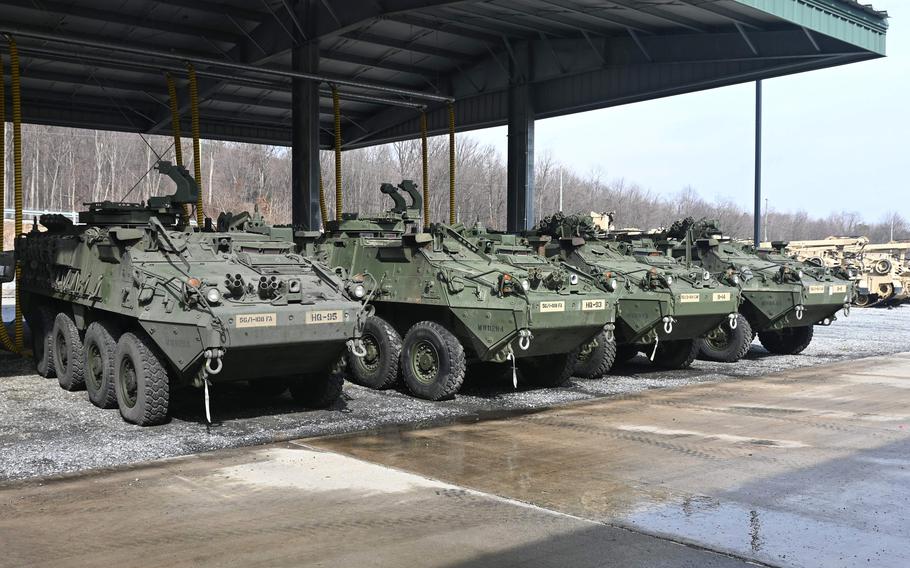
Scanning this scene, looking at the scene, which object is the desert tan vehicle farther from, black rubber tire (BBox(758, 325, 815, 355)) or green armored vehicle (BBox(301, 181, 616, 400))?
green armored vehicle (BBox(301, 181, 616, 400))

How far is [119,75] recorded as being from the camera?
67.4 feet

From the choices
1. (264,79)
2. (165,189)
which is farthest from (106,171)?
(264,79)

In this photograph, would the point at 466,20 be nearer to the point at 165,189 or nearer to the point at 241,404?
the point at 241,404

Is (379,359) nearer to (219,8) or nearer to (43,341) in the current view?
(43,341)

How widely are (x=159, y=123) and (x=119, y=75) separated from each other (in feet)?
8.85

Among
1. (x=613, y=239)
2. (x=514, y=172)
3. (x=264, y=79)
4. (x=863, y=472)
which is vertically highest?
(x=264, y=79)

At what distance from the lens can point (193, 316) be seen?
333 inches

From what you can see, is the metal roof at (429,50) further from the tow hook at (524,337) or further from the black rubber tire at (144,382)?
the tow hook at (524,337)

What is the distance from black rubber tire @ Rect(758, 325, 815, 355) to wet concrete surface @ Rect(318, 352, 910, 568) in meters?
5.16

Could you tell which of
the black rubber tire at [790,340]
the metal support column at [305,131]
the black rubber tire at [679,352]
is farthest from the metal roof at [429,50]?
the black rubber tire at [679,352]

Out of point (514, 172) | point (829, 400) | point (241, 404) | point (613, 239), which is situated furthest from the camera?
point (514, 172)

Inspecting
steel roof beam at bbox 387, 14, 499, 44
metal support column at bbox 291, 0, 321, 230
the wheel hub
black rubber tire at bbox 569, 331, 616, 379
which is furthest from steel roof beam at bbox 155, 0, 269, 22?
black rubber tire at bbox 569, 331, 616, 379

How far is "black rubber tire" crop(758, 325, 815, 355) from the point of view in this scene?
16812mm

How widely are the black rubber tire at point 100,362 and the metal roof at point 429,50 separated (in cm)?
500
